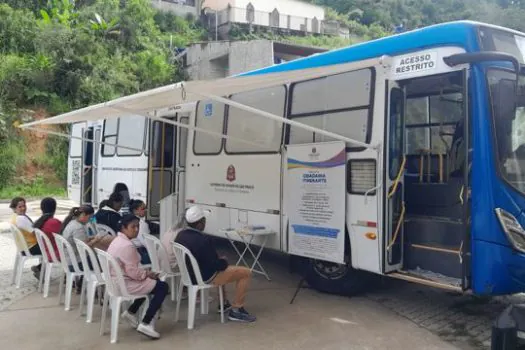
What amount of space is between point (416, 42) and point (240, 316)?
3.27 metres

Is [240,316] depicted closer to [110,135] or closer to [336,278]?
[336,278]

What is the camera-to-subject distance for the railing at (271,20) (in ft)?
141

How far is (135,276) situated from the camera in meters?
4.57

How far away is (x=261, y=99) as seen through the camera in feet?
22.3

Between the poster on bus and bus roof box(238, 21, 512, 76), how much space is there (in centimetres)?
102

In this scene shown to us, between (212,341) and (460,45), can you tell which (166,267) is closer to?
(212,341)

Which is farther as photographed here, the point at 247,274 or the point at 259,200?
the point at 259,200

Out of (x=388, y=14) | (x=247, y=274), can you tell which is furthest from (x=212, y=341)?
(x=388, y=14)

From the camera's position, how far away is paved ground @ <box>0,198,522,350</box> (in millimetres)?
4613

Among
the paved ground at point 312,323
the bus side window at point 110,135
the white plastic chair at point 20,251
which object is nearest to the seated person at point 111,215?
the white plastic chair at point 20,251

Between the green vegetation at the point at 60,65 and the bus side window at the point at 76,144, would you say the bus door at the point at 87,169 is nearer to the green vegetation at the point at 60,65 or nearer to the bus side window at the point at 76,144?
the bus side window at the point at 76,144

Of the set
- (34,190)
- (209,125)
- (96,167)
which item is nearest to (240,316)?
(209,125)

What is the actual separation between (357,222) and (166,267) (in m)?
2.12

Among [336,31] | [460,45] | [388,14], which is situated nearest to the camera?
[460,45]
